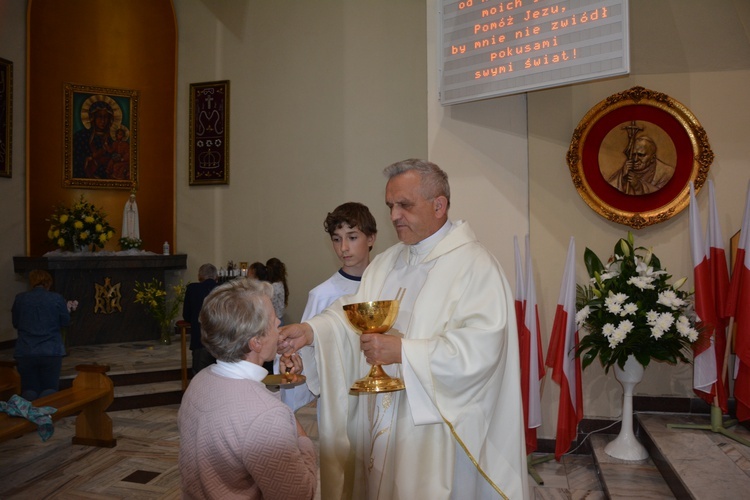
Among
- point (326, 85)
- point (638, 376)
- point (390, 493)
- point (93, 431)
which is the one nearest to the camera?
point (390, 493)

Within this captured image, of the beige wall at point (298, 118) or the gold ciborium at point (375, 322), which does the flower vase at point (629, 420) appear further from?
the beige wall at point (298, 118)

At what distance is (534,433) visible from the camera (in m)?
4.85

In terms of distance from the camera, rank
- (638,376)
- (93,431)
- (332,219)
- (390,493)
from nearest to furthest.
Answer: (390,493) < (332,219) < (638,376) < (93,431)

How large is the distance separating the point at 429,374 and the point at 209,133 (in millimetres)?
8771

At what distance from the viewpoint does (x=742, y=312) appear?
14.0 ft

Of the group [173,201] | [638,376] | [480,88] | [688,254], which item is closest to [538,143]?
[480,88]

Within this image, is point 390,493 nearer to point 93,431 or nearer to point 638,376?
point 638,376

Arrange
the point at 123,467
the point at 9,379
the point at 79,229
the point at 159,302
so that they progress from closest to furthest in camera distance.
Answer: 1. the point at 123,467
2. the point at 9,379
3. the point at 79,229
4. the point at 159,302

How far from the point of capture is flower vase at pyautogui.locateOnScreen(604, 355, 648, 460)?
4.58 m

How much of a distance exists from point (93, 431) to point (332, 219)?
375 centimetres

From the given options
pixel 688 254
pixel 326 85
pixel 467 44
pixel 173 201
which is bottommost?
pixel 688 254

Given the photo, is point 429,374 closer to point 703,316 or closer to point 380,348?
point 380,348

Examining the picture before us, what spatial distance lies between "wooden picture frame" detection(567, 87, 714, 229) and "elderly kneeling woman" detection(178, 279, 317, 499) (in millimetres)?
3853

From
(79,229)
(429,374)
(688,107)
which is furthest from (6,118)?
(429,374)
